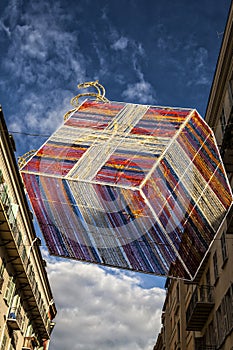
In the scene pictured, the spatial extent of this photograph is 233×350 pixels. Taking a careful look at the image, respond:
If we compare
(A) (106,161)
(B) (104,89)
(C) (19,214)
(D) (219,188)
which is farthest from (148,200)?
(C) (19,214)

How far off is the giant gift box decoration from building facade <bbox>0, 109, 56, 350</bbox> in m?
12.7

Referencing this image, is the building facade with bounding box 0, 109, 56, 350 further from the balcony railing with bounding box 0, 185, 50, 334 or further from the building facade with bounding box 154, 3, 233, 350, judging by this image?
the building facade with bounding box 154, 3, 233, 350

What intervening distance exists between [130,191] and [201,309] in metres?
18.8

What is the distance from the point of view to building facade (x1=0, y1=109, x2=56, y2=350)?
2139cm

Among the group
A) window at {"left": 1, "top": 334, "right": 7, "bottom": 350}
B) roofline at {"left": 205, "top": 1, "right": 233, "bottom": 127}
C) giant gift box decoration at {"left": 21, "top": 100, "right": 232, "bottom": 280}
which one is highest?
roofline at {"left": 205, "top": 1, "right": 233, "bottom": 127}

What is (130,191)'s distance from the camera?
4277 mm

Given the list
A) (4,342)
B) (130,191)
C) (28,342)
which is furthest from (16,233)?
(130,191)

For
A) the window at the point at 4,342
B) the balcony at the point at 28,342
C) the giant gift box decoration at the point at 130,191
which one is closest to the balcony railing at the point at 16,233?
the balcony at the point at 28,342

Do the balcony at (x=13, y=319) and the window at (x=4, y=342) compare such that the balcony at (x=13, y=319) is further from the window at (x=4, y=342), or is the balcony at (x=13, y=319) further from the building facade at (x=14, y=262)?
the window at (x=4, y=342)

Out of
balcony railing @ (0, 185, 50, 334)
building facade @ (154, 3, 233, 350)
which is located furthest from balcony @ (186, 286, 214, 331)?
balcony railing @ (0, 185, 50, 334)

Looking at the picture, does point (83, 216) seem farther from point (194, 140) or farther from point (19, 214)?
point (19, 214)

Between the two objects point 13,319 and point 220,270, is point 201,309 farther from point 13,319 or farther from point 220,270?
point 13,319

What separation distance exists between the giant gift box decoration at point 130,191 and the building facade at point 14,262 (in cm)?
1266

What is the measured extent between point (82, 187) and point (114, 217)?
2.32 feet
